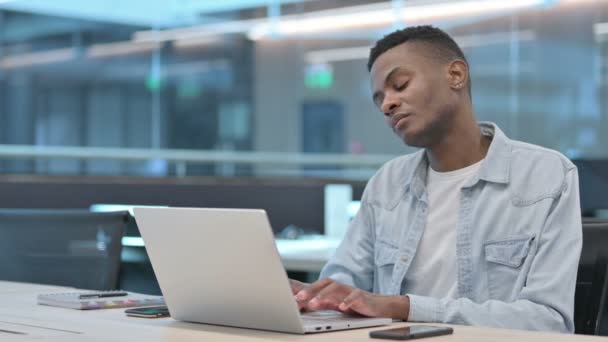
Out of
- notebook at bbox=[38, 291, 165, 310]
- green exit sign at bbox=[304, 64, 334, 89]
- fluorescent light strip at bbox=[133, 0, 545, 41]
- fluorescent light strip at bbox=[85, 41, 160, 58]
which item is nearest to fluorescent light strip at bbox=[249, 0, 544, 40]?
fluorescent light strip at bbox=[133, 0, 545, 41]

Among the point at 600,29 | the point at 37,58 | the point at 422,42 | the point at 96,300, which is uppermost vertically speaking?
the point at 600,29

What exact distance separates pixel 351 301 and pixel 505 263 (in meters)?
0.39

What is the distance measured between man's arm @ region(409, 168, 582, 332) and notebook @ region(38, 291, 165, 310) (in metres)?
0.54

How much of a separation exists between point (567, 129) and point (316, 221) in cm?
292

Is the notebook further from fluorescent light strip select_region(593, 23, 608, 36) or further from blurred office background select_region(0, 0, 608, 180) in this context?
fluorescent light strip select_region(593, 23, 608, 36)

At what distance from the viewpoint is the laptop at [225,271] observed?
55.7 inches

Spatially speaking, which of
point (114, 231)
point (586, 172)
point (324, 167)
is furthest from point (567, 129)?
point (114, 231)

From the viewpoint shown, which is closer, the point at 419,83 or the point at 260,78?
the point at 419,83

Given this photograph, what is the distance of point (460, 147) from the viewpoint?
2.03 meters

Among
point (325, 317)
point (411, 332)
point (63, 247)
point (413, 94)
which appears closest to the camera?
point (411, 332)

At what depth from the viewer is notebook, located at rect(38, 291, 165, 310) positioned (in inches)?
72.3

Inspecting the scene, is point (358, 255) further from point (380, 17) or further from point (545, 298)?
point (380, 17)

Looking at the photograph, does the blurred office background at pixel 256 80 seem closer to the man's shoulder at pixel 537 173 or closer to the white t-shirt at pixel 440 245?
the white t-shirt at pixel 440 245

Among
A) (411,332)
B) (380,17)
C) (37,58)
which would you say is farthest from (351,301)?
(37,58)
